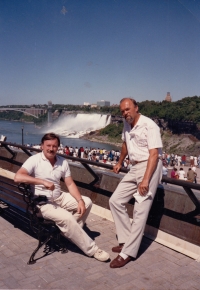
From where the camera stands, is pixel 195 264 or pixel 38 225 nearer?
pixel 195 264

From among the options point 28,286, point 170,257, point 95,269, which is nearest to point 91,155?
point 170,257

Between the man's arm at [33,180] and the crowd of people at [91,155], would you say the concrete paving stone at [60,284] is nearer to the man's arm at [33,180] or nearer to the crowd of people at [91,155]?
the man's arm at [33,180]

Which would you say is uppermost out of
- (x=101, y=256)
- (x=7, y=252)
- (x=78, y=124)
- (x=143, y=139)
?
(x=143, y=139)

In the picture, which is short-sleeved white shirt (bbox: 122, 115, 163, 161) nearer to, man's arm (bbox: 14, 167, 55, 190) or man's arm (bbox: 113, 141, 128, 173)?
man's arm (bbox: 113, 141, 128, 173)

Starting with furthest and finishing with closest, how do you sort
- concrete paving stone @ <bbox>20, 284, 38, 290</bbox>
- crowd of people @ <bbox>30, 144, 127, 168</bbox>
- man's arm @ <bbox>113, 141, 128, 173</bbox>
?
crowd of people @ <bbox>30, 144, 127, 168</bbox>
man's arm @ <bbox>113, 141, 128, 173</bbox>
concrete paving stone @ <bbox>20, 284, 38, 290</bbox>

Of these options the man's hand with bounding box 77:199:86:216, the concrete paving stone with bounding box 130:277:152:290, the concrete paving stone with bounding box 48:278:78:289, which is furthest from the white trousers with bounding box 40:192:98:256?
the concrete paving stone with bounding box 130:277:152:290

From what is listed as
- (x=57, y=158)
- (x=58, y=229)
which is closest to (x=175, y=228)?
(x=58, y=229)

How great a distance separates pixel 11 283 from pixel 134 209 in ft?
4.78

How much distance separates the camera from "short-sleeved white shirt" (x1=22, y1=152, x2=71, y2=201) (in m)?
3.68

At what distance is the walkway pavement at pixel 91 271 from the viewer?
118 inches

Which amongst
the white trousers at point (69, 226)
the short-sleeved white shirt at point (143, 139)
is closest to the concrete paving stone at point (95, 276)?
the white trousers at point (69, 226)

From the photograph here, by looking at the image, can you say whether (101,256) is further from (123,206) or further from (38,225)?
(38,225)

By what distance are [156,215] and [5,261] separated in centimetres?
191

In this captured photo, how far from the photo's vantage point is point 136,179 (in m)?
3.70
